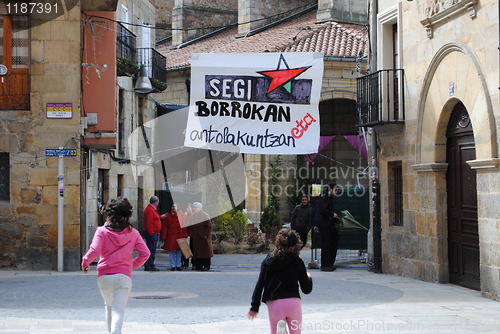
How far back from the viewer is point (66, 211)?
Answer: 18.5m

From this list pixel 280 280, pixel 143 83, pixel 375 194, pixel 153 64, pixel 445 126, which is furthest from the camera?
pixel 153 64

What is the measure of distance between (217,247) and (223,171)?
335 inches

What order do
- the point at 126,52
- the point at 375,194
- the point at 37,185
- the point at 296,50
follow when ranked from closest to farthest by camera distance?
the point at 37,185 < the point at 375,194 < the point at 126,52 < the point at 296,50

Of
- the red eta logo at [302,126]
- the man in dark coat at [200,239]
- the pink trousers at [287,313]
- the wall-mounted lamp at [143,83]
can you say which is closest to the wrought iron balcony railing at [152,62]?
the wall-mounted lamp at [143,83]

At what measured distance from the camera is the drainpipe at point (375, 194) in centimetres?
1852

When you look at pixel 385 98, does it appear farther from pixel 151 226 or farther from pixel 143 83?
pixel 143 83

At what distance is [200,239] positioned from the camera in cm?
1942

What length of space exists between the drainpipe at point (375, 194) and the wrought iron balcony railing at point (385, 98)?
0.74m

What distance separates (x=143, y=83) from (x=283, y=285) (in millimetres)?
19068

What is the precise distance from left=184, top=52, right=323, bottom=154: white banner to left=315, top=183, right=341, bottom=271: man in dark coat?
1446 millimetres

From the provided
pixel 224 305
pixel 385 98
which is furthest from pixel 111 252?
pixel 385 98

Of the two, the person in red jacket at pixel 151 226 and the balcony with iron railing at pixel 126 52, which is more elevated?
the balcony with iron railing at pixel 126 52

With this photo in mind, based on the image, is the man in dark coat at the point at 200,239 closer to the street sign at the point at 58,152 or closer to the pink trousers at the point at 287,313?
the street sign at the point at 58,152

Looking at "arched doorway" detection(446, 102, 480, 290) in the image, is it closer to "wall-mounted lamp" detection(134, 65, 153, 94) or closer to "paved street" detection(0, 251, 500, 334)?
"paved street" detection(0, 251, 500, 334)
